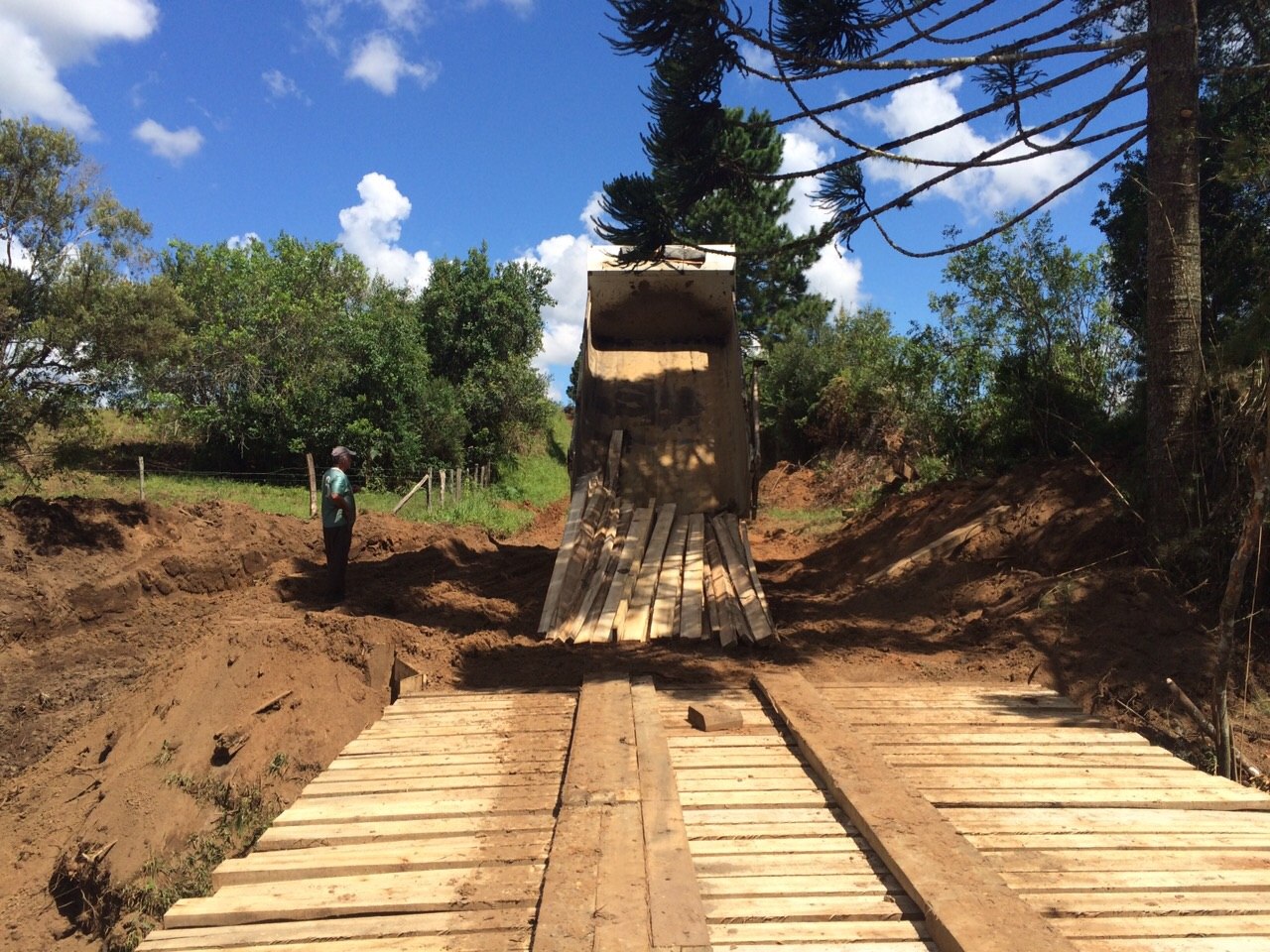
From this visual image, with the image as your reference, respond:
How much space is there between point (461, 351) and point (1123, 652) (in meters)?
22.7

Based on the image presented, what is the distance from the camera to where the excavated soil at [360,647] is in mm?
5281

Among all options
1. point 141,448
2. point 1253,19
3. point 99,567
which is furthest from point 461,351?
point 1253,19

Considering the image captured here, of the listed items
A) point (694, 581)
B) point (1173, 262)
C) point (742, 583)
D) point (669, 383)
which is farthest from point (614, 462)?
point (1173, 262)

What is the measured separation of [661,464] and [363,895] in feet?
22.0

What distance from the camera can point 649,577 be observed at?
7340 mm

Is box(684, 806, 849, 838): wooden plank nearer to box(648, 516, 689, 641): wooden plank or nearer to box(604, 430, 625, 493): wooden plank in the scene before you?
box(648, 516, 689, 641): wooden plank

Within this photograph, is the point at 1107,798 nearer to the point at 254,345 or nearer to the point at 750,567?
the point at 750,567

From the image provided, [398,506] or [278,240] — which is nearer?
[398,506]

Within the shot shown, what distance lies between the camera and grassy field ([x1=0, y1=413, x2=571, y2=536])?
45.9 ft

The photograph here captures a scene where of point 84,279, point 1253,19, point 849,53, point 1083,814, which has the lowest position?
point 1083,814

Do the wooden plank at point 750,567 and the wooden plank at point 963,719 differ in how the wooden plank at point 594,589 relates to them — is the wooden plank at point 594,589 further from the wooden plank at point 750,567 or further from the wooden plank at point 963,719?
the wooden plank at point 963,719

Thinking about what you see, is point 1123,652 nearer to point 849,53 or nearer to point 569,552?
point 569,552

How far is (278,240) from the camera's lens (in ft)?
102

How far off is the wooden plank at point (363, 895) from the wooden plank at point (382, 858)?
0.03 metres
